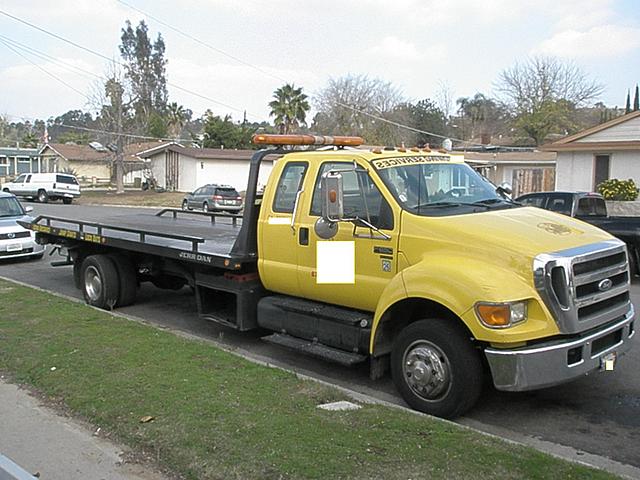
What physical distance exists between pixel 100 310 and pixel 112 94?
4802 cm

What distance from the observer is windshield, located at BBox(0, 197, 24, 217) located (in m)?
16.1

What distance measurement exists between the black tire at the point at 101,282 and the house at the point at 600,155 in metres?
19.9

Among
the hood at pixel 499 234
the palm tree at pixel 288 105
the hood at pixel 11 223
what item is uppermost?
the palm tree at pixel 288 105

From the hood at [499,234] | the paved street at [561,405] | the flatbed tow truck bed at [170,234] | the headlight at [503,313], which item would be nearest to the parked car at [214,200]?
the flatbed tow truck bed at [170,234]

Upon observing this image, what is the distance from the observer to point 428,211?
613 centimetres

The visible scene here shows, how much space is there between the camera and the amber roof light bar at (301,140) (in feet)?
25.1

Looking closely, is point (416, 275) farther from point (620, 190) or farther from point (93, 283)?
point (620, 190)

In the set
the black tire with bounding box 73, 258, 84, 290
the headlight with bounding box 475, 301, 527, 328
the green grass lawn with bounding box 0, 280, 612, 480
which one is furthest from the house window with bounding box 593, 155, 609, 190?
the headlight with bounding box 475, 301, 527, 328

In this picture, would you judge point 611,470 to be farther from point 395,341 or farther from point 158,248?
point 158,248

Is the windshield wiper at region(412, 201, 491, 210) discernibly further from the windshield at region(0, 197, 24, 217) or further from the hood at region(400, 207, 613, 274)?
the windshield at region(0, 197, 24, 217)

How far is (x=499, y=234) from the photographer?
18.3 feet

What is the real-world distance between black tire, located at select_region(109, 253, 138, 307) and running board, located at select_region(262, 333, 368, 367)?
3789mm

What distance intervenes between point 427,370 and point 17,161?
258 ft

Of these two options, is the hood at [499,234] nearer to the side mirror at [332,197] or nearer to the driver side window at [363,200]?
the driver side window at [363,200]
